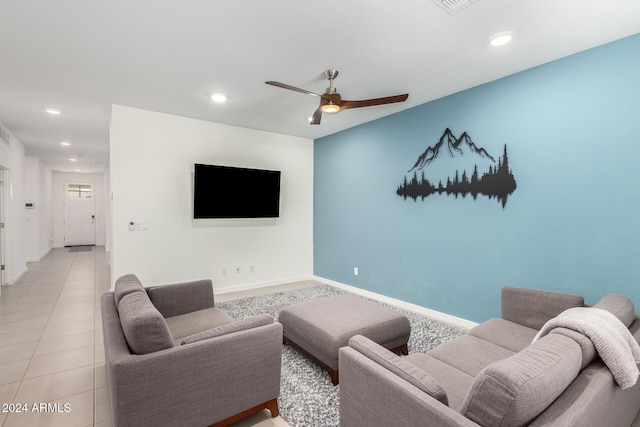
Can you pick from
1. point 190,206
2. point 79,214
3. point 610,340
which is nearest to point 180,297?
point 190,206

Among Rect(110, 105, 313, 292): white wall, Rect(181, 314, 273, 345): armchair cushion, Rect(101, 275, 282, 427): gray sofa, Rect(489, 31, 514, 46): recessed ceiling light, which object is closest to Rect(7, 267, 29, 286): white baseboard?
Rect(110, 105, 313, 292): white wall

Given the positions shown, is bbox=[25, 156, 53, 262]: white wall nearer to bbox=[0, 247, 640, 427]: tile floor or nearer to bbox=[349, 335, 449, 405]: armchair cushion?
bbox=[0, 247, 640, 427]: tile floor

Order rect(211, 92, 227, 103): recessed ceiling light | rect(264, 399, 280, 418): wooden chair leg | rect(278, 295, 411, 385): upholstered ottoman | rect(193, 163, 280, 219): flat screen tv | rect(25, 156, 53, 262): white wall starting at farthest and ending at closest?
rect(25, 156, 53, 262): white wall < rect(193, 163, 280, 219): flat screen tv < rect(211, 92, 227, 103): recessed ceiling light < rect(278, 295, 411, 385): upholstered ottoman < rect(264, 399, 280, 418): wooden chair leg

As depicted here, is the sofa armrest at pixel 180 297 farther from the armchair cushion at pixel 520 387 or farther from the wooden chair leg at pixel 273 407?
the armchair cushion at pixel 520 387

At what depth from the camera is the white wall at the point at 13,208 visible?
5.19m

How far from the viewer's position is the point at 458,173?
3.64 m

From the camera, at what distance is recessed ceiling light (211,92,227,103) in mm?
3664

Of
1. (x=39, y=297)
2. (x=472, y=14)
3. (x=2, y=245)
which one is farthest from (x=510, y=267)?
(x=2, y=245)

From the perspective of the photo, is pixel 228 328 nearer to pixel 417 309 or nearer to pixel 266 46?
pixel 266 46

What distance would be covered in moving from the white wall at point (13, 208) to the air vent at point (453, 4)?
21.4 ft

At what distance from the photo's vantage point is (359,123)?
4.88m

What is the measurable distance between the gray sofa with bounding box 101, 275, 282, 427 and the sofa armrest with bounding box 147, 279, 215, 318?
2.11ft

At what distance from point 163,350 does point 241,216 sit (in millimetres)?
3454

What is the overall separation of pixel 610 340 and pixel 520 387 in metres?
0.71
